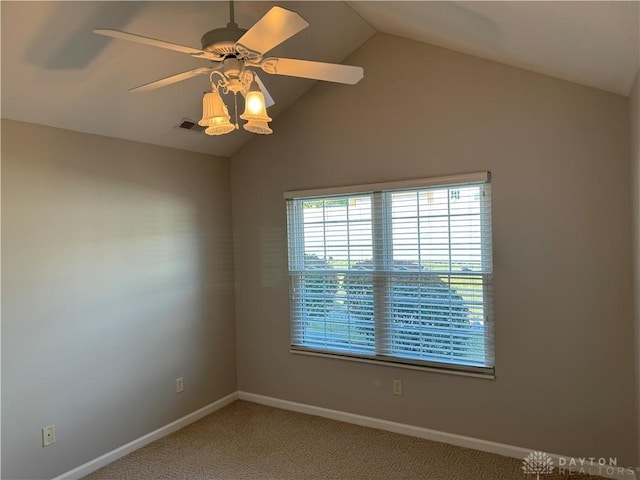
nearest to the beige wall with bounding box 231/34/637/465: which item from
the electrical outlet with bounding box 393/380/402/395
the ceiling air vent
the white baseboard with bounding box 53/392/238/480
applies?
the electrical outlet with bounding box 393/380/402/395

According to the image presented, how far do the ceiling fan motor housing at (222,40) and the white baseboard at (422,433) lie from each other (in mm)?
2910

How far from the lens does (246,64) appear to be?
1764mm

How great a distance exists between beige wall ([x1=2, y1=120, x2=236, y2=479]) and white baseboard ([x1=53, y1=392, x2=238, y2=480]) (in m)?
0.04

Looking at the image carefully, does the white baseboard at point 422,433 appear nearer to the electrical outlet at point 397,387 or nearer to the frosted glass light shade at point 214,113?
the electrical outlet at point 397,387

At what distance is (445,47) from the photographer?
2.99 metres

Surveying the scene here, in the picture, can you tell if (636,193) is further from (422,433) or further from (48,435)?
(48,435)

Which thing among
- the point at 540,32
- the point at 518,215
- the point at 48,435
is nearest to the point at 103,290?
the point at 48,435

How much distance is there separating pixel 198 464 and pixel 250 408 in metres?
0.95

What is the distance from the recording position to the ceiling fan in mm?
1537

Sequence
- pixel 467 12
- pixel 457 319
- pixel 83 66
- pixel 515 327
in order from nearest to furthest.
Answer: pixel 467 12 < pixel 83 66 < pixel 515 327 < pixel 457 319

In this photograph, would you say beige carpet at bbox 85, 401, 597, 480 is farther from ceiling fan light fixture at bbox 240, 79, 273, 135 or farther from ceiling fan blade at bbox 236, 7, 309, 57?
ceiling fan blade at bbox 236, 7, 309, 57

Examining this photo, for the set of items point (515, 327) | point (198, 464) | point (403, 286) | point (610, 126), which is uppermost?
point (610, 126)

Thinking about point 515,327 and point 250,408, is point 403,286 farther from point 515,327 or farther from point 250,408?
point 250,408

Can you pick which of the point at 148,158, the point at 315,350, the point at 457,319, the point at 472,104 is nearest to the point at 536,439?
the point at 457,319
